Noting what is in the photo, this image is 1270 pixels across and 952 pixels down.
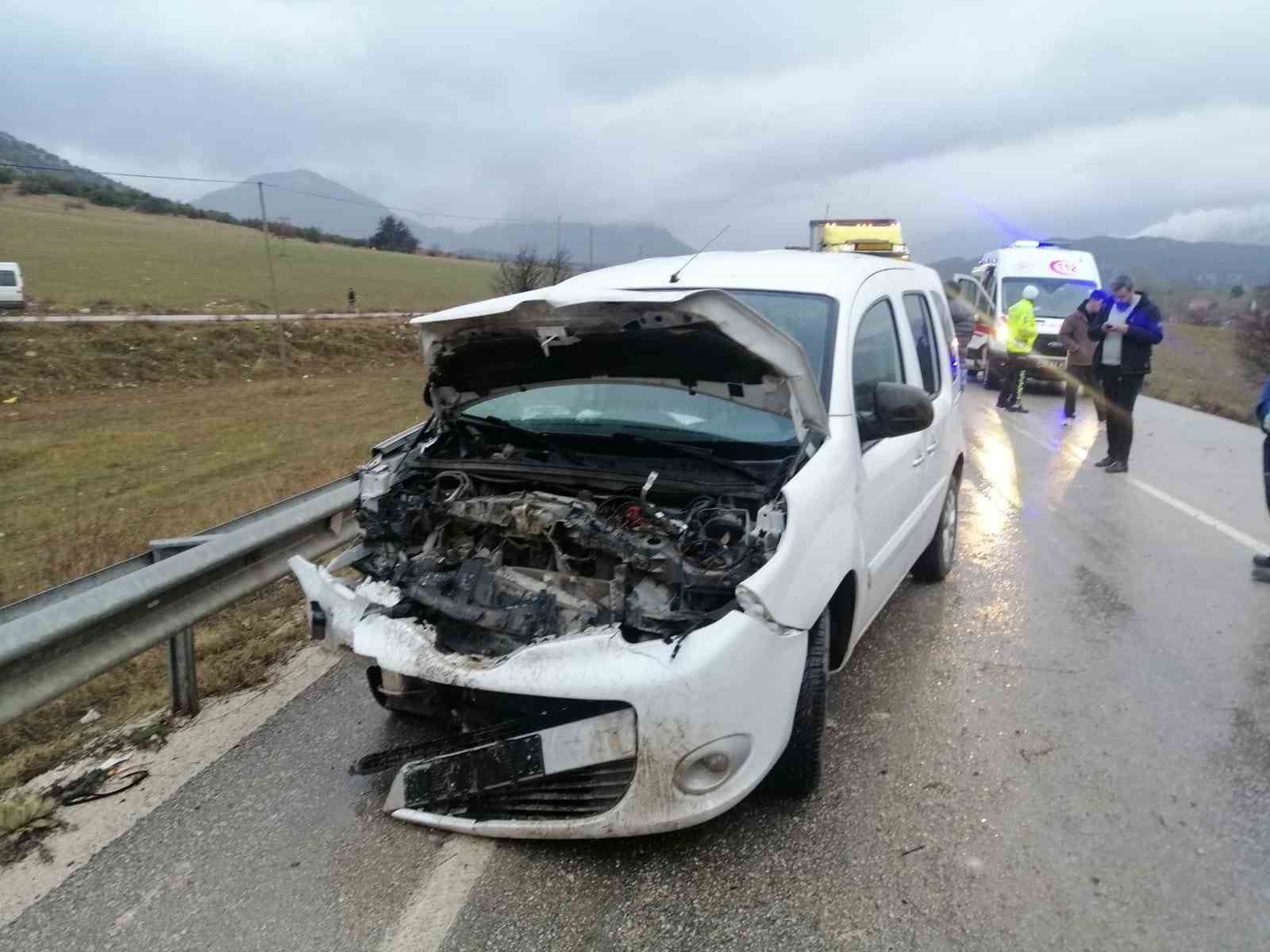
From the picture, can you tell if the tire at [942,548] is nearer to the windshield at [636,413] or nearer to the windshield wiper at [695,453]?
the windshield at [636,413]

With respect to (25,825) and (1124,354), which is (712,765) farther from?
(1124,354)

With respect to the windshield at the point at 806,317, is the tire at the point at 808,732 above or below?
below

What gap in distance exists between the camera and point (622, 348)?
3572mm

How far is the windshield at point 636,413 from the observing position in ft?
11.5

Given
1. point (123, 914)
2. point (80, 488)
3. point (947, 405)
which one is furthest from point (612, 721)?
point (80, 488)

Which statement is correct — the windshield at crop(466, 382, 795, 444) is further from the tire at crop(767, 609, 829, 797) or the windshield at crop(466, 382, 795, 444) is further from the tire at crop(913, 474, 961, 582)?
the tire at crop(913, 474, 961, 582)

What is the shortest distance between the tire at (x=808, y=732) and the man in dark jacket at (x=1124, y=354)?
23.9 feet

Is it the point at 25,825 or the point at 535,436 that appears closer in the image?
the point at 25,825

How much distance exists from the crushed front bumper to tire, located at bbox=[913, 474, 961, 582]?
2783 mm

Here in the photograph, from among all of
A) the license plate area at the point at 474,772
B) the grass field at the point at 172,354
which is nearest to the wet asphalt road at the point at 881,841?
the license plate area at the point at 474,772

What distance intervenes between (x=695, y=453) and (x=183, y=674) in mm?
2453

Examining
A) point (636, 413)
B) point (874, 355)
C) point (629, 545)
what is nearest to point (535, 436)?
point (636, 413)

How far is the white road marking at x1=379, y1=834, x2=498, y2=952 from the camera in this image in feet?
8.11

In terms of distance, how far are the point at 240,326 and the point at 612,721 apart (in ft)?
78.5
